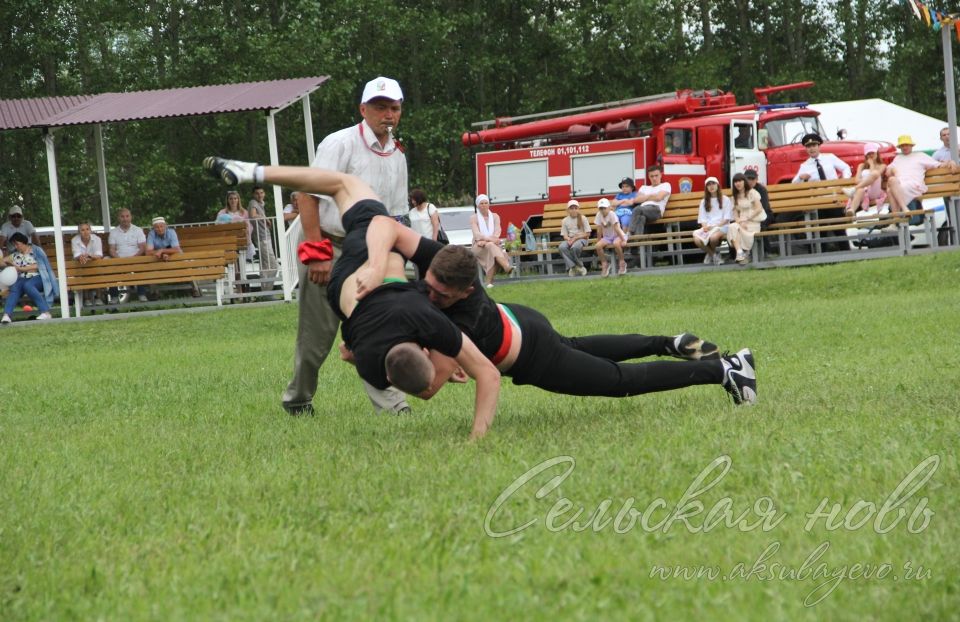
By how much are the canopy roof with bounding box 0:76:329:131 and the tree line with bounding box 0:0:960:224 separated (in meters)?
17.4

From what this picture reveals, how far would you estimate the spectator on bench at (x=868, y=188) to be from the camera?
810 inches

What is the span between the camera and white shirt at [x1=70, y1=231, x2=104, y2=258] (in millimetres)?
22703

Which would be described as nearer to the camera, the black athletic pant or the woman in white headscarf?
the black athletic pant

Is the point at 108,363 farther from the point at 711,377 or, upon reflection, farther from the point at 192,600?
the point at 192,600

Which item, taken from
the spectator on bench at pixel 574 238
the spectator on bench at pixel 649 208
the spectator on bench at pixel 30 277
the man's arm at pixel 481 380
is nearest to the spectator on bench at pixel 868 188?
the spectator on bench at pixel 649 208

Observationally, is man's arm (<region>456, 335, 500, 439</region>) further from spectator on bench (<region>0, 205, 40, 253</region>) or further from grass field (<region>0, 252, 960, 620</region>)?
spectator on bench (<region>0, 205, 40, 253</region>)

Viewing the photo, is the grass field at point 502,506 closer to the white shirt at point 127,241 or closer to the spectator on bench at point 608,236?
the spectator on bench at point 608,236

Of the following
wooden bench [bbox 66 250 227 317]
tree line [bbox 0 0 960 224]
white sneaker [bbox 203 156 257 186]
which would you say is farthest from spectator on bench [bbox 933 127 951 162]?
tree line [bbox 0 0 960 224]

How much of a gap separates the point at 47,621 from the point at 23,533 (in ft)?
3.99

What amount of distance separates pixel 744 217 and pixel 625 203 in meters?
3.48

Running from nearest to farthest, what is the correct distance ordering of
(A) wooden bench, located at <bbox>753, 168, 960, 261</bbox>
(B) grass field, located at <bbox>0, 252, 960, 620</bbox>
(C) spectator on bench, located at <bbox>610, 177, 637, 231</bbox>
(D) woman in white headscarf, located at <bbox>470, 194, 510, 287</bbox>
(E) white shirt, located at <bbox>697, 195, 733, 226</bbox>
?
(B) grass field, located at <bbox>0, 252, 960, 620</bbox> → (A) wooden bench, located at <bbox>753, 168, 960, 261</bbox> → (E) white shirt, located at <bbox>697, 195, 733, 226</bbox> → (D) woman in white headscarf, located at <bbox>470, 194, 510, 287</bbox> → (C) spectator on bench, located at <bbox>610, 177, 637, 231</bbox>

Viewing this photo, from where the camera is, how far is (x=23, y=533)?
5055 mm

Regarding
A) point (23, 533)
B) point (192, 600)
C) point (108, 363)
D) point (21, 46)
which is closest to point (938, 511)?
point (192, 600)

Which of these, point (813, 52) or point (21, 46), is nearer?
point (21, 46)
